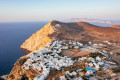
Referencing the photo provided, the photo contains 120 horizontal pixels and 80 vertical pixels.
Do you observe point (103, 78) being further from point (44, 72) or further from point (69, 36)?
point (69, 36)

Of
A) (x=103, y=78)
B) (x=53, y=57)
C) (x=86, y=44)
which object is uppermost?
(x=86, y=44)

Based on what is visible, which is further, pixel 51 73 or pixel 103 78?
pixel 51 73

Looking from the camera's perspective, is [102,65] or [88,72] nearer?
[88,72]

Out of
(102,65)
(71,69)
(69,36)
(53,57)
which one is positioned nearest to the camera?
(71,69)

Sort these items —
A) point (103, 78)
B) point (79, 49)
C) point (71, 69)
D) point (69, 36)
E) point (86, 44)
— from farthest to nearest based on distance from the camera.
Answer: point (69, 36), point (86, 44), point (79, 49), point (71, 69), point (103, 78)

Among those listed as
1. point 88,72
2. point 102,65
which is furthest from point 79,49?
point 88,72

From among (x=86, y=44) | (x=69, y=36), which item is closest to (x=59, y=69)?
(x=86, y=44)

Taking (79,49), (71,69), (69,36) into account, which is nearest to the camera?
(71,69)

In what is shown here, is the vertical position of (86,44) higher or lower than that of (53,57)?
higher

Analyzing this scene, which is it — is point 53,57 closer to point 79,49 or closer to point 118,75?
point 79,49
